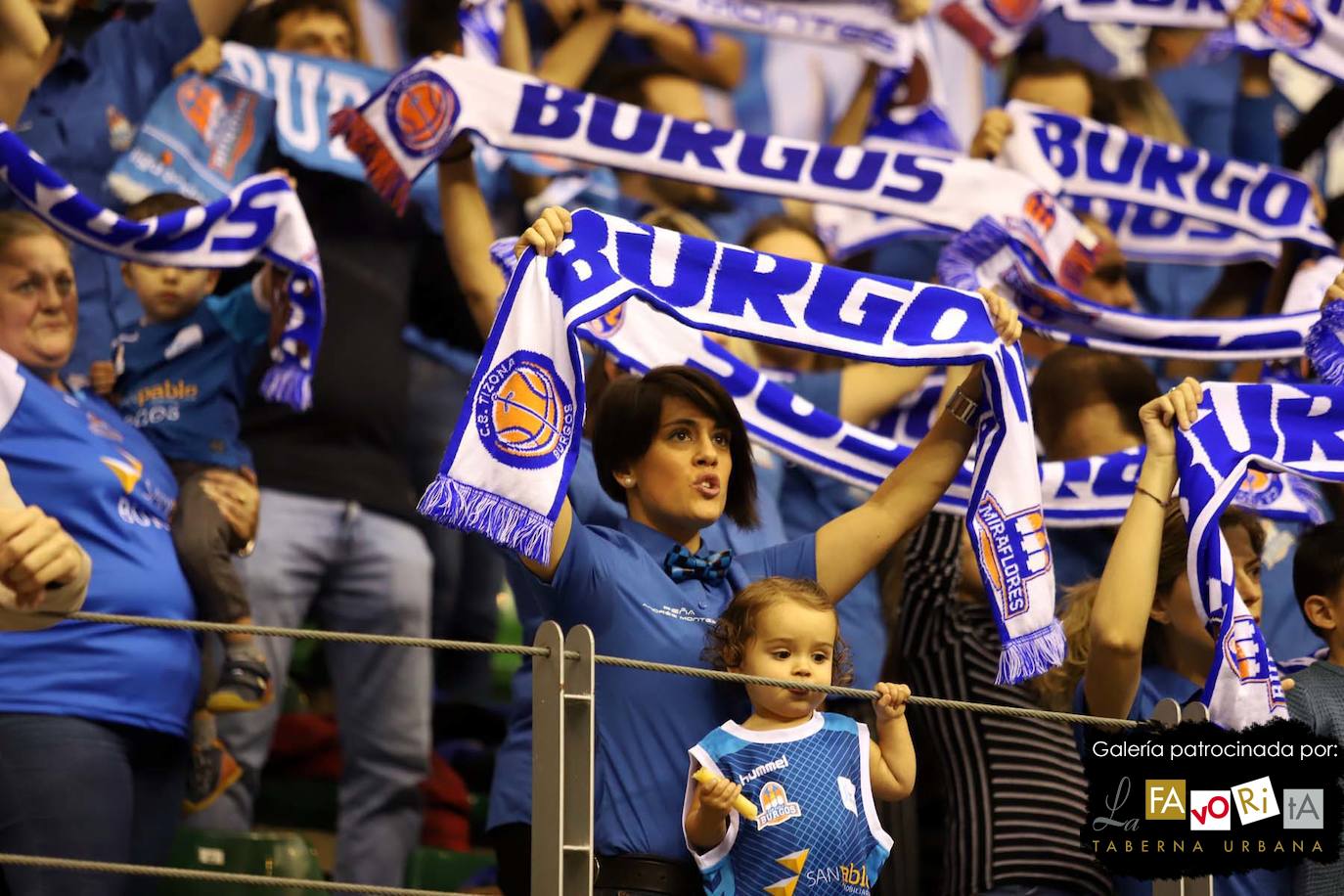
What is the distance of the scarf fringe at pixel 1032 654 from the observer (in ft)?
12.0

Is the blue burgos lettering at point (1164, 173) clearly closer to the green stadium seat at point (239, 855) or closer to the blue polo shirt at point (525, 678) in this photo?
the blue polo shirt at point (525, 678)

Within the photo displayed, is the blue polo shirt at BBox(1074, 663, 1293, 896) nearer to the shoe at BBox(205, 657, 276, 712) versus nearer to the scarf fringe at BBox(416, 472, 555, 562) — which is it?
the scarf fringe at BBox(416, 472, 555, 562)

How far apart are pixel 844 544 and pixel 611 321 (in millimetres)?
1103

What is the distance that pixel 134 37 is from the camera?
5.51 metres

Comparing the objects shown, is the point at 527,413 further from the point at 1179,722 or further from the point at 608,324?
the point at 1179,722

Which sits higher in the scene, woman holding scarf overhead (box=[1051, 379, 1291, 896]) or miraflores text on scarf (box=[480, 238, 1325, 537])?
miraflores text on scarf (box=[480, 238, 1325, 537])

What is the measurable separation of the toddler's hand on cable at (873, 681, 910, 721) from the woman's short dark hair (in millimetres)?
632

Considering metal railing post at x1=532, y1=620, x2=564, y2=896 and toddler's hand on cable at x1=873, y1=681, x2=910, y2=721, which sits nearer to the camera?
metal railing post at x1=532, y1=620, x2=564, y2=896

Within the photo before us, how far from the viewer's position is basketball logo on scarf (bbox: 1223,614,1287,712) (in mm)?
3662

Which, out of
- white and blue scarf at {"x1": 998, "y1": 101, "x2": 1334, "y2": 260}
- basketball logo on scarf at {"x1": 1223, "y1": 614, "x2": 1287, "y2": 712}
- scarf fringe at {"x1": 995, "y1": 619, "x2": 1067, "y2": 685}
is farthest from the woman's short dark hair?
white and blue scarf at {"x1": 998, "y1": 101, "x2": 1334, "y2": 260}

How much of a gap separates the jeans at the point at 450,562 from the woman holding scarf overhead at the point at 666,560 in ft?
6.18

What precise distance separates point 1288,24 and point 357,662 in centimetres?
353

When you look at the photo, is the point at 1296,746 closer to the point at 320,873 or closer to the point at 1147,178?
the point at 320,873

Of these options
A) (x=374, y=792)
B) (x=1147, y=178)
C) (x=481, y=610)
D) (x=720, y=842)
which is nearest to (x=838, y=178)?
(x=1147, y=178)
